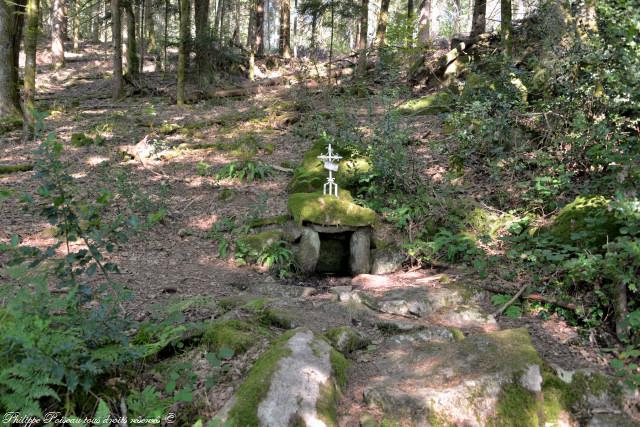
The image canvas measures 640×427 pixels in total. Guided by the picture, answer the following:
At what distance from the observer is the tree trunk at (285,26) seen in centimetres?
2055

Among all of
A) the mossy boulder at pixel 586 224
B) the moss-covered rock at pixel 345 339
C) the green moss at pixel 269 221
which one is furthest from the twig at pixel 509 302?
the green moss at pixel 269 221

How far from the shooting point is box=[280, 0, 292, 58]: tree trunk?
809 inches

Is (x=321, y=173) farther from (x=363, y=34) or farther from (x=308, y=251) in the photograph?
(x=363, y=34)

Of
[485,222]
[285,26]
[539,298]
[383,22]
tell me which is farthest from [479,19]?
[539,298]

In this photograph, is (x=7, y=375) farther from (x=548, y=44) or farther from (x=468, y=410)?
(x=548, y=44)

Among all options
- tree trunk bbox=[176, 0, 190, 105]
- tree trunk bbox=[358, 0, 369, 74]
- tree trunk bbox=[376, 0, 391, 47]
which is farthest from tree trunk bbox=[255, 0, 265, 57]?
tree trunk bbox=[376, 0, 391, 47]

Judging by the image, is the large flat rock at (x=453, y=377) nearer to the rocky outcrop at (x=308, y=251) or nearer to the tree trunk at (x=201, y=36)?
the rocky outcrop at (x=308, y=251)

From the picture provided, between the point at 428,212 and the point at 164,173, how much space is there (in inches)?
247

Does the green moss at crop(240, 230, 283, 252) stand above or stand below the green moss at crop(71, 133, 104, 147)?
below

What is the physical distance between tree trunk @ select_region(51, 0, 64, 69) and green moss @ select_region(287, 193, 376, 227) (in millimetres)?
19586

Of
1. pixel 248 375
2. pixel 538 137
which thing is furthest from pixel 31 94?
pixel 538 137

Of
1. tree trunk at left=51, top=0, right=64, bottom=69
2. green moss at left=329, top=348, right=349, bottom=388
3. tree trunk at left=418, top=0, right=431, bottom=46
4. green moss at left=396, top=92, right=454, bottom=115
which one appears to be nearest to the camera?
green moss at left=329, top=348, right=349, bottom=388

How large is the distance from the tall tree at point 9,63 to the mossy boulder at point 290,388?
12790 mm

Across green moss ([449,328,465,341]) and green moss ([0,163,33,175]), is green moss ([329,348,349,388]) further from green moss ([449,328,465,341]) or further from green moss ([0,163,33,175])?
green moss ([0,163,33,175])
